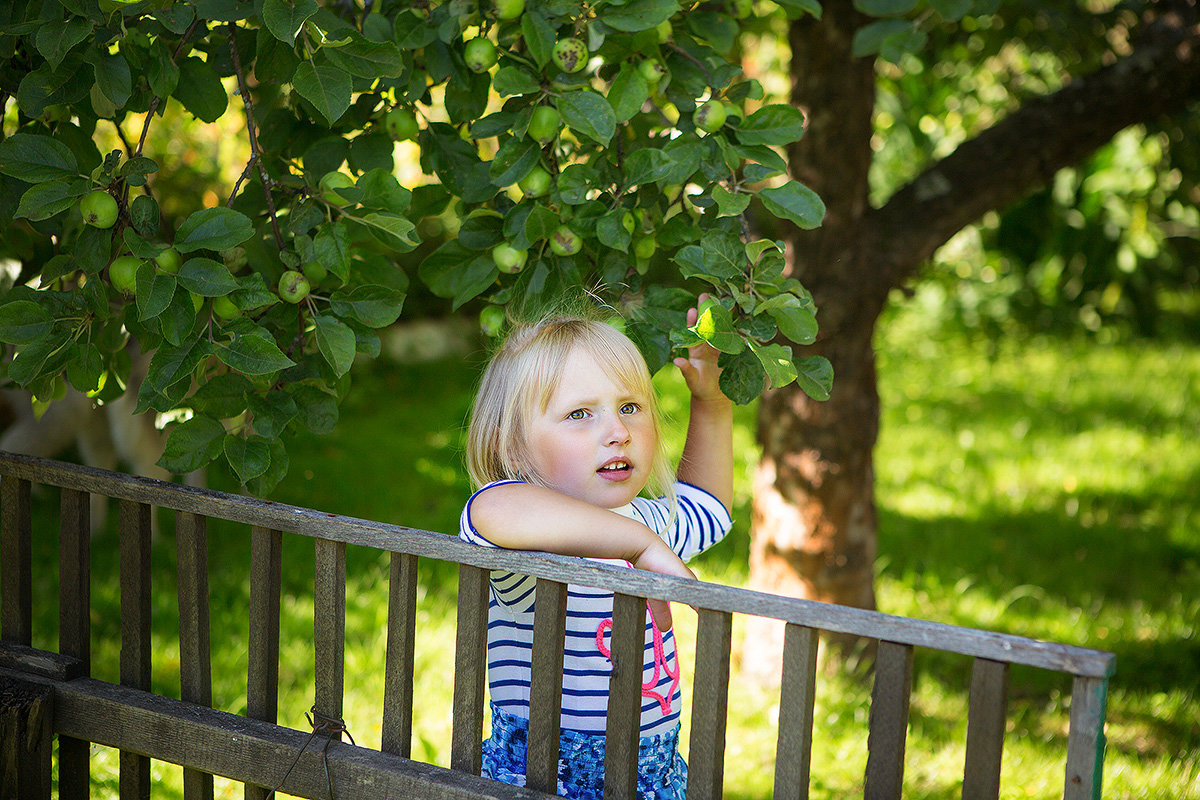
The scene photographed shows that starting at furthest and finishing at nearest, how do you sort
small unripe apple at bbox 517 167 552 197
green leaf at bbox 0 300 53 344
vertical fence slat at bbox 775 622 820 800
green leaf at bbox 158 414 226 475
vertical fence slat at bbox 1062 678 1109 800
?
small unripe apple at bbox 517 167 552 197, green leaf at bbox 158 414 226 475, green leaf at bbox 0 300 53 344, vertical fence slat at bbox 775 622 820 800, vertical fence slat at bbox 1062 678 1109 800

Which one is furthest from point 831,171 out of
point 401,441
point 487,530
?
point 401,441

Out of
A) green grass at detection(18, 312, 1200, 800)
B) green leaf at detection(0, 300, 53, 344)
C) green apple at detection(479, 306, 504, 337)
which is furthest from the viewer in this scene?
green grass at detection(18, 312, 1200, 800)

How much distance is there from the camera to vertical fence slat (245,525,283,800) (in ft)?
4.52

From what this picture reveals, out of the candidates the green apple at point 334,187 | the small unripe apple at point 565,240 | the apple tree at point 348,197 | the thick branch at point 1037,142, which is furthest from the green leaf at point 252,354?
the thick branch at point 1037,142

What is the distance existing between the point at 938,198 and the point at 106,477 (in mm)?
2161

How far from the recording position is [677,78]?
154 centimetres

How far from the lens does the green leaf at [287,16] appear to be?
1.13 metres

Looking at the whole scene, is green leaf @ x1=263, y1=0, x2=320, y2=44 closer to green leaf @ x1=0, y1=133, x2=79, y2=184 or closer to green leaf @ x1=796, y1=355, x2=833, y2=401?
green leaf @ x1=0, y1=133, x2=79, y2=184

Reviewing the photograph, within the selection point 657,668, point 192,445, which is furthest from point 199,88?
point 657,668

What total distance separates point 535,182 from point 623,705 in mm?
729

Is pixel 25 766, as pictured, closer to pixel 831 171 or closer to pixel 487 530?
pixel 487 530

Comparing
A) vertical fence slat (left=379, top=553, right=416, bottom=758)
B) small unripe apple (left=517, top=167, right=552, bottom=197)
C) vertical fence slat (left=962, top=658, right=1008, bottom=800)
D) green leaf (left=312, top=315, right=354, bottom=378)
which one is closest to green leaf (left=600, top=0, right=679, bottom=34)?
small unripe apple (left=517, top=167, right=552, bottom=197)

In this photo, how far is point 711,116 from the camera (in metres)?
1.40

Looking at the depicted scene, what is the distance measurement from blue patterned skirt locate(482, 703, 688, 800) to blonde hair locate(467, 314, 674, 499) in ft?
1.27
